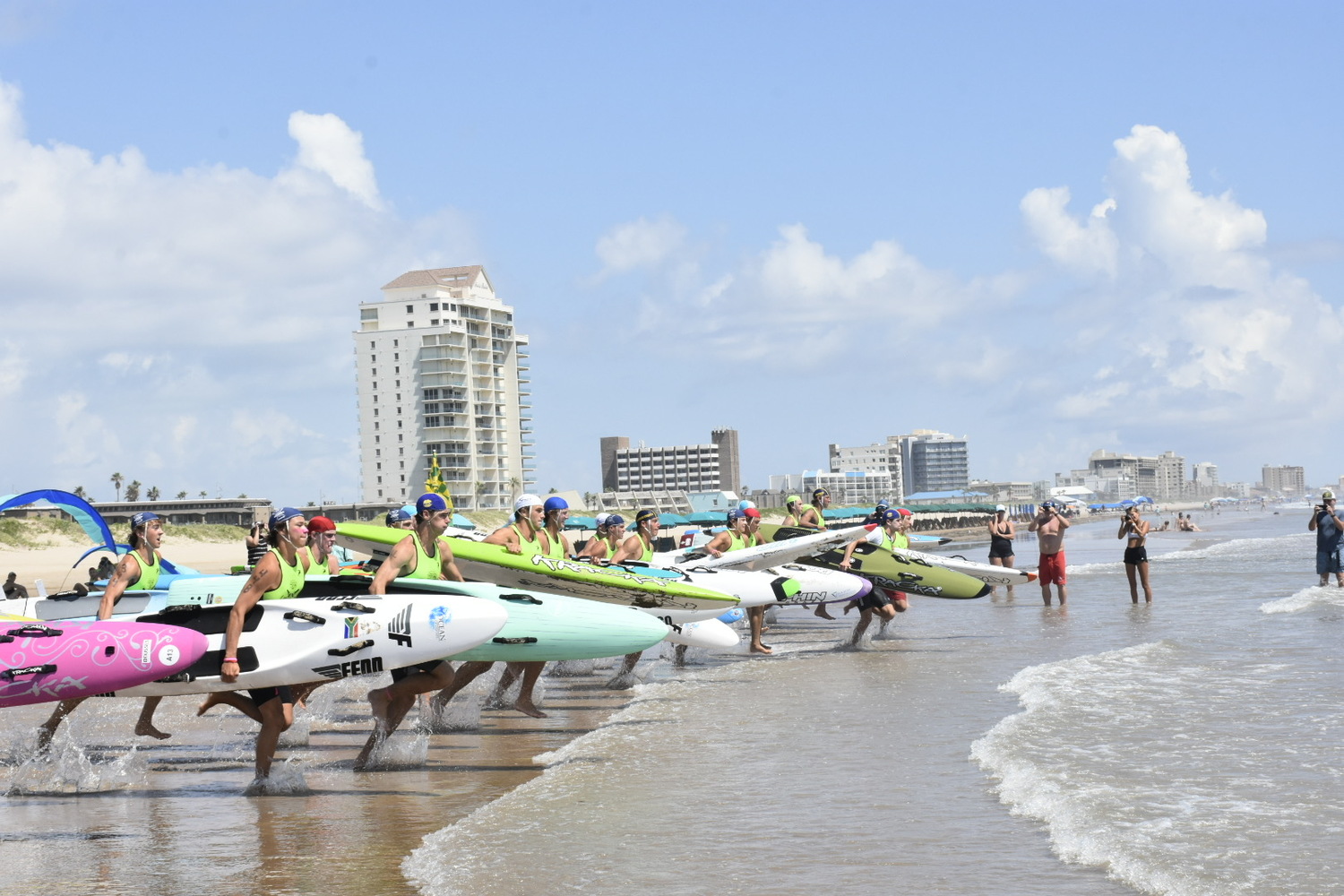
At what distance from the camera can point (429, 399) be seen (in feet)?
418

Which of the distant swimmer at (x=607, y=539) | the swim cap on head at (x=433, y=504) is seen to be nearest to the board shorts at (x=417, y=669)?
the swim cap on head at (x=433, y=504)

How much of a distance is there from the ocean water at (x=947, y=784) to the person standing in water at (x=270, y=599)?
1.54 metres

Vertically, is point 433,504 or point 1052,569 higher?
point 433,504

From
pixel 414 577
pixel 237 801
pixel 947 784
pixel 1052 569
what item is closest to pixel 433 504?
pixel 414 577

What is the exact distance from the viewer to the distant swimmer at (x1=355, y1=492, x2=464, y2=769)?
870 cm

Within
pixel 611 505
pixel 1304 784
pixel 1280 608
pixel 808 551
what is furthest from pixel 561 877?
pixel 611 505

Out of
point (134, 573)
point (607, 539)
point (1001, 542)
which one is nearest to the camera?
point (134, 573)

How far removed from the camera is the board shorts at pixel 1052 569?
68.6 feet

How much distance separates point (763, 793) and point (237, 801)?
3115 mm

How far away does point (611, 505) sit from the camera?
15288 cm

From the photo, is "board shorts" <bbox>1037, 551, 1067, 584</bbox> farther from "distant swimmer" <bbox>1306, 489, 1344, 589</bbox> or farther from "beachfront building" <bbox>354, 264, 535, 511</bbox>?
"beachfront building" <bbox>354, 264, 535, 511</bbox>

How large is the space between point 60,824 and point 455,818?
87.5 inches

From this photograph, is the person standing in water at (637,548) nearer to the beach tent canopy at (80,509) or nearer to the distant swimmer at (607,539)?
the distant swimmer at (607,539)

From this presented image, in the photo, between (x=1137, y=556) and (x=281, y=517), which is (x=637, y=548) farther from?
(x=1137, y=556)
